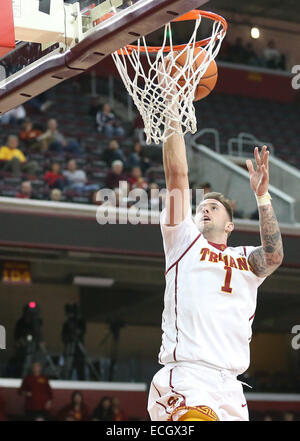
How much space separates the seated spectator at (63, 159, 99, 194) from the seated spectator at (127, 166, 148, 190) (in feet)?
1.95

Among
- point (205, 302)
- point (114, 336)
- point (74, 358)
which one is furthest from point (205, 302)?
point (114, 336)

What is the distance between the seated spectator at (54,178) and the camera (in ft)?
44.5

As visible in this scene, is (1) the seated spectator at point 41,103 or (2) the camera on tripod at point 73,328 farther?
(1) the seated spectator at point 41,103

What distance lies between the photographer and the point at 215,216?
16.5 ft

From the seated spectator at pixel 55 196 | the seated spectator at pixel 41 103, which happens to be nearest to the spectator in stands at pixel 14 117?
the seated spectator at pixel 41 103

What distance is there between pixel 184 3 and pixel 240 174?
1135cm

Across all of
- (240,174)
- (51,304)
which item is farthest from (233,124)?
(51,304)

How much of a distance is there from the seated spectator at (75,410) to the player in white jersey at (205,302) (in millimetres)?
8004

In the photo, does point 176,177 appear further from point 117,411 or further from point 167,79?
point 117,411

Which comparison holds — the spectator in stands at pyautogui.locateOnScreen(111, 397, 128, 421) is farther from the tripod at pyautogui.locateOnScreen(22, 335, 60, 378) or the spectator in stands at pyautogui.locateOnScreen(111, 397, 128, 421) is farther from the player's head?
the player's head

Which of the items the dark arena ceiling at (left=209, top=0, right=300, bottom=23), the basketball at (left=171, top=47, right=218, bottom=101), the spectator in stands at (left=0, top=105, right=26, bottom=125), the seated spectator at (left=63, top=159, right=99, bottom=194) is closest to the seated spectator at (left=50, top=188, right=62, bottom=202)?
the seated spectator at (left=63, top=159, right=99, bottom=194)

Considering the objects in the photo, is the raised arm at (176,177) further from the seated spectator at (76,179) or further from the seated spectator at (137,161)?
the seated spectator at (137,161)

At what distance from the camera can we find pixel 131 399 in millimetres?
13711

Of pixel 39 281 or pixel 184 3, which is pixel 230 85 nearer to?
pixel 39 281
